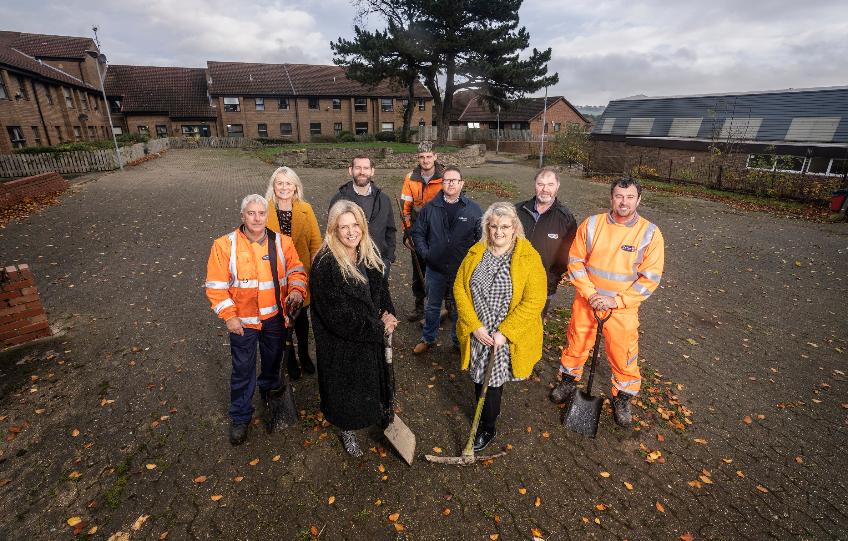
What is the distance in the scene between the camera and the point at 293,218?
175 inches

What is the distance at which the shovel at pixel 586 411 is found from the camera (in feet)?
13.1

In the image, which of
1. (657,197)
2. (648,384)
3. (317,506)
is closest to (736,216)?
(657,197)

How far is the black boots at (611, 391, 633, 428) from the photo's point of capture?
409cm

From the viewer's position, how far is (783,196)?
53.3 ft

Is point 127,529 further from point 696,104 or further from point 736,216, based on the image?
point 696,104

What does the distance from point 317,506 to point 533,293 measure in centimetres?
247

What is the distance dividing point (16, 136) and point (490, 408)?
31.0 metres

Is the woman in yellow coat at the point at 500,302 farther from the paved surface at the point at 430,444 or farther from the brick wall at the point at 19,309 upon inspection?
the brick wall at the point at 19,309

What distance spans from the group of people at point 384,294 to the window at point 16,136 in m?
28.0

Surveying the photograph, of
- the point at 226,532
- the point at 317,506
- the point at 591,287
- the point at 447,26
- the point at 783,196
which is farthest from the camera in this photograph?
the point at 447,26

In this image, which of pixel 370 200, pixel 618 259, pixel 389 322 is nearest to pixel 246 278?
pixel 389 322

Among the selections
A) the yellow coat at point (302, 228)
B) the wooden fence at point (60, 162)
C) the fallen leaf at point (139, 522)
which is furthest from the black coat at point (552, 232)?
the wooden fence at point (60, 162)

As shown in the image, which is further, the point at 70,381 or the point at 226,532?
the point at 70,381

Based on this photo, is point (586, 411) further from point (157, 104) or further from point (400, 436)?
point (157, 104)
